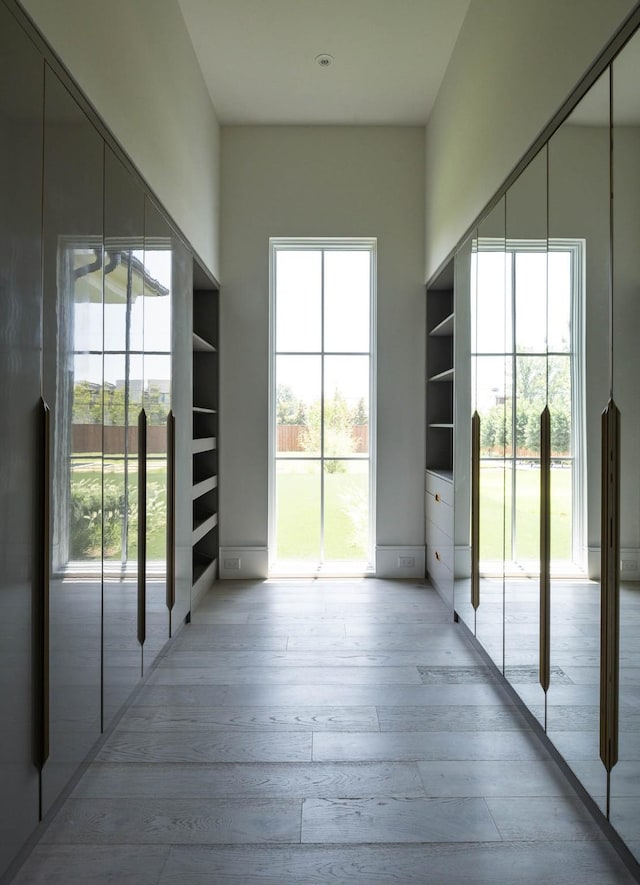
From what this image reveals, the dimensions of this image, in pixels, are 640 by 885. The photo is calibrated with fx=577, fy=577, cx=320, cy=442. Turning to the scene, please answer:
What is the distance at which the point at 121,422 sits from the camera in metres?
2.23

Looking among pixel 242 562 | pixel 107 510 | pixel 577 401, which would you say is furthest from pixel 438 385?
pixel 107 510

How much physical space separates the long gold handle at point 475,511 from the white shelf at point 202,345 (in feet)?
6.33

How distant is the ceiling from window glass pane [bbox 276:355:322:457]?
1.82 meters

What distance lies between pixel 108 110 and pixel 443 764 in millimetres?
2622

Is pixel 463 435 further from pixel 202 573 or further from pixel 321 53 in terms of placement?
pixel 321 53

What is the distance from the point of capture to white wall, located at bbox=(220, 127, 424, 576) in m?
4.45

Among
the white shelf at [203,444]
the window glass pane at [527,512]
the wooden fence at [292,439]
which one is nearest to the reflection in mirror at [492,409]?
the window glass pane at [527,512]

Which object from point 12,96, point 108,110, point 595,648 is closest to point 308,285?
point 108,110

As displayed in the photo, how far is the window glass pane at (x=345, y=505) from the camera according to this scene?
15.1 feet

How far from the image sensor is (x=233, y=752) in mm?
2070

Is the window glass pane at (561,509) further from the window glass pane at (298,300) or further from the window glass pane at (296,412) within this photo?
the window glass pane at (298,300)

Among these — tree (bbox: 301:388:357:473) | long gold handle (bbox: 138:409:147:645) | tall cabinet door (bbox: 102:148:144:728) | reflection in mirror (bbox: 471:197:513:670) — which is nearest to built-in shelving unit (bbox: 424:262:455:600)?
tree (bbox: 301:388:357:473)

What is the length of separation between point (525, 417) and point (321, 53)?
2767 mm

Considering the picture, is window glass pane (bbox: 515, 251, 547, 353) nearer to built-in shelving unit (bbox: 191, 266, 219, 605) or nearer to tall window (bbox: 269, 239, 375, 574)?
tall window (bbox: 269, 239, 375, 574)
